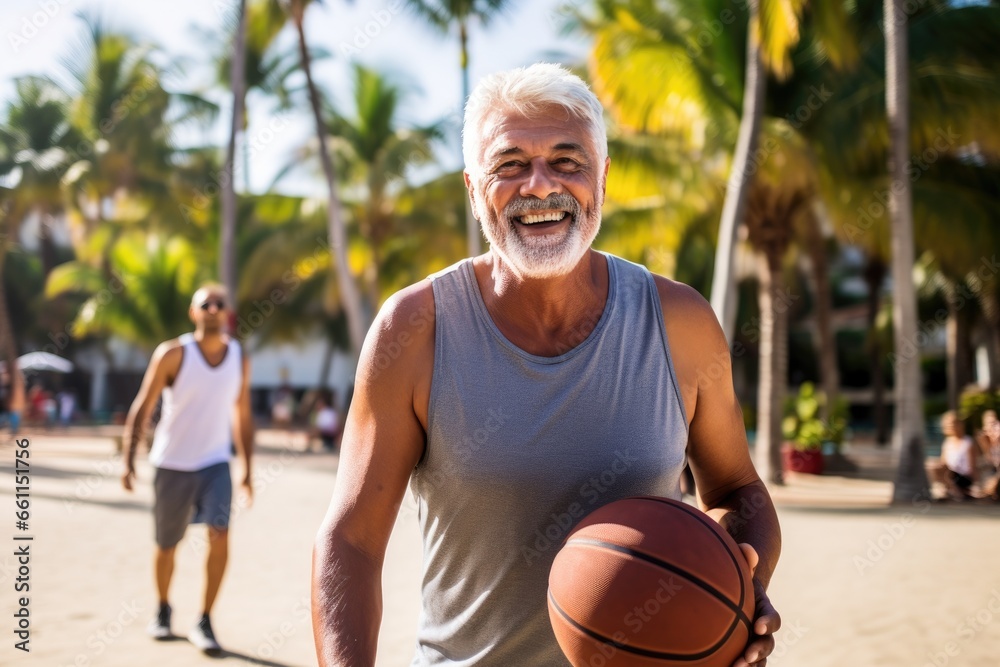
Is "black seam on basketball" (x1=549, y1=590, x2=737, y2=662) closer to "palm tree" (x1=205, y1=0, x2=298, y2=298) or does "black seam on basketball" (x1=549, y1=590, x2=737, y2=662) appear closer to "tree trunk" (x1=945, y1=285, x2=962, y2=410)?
"palm tree" (x1=205, y1=0, x2=298, y2=298)

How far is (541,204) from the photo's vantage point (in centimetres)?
208

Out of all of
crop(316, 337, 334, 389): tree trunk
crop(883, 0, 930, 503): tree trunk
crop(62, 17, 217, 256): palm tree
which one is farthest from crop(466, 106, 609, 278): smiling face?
crop(316, 337, 334, 389): tree trunk

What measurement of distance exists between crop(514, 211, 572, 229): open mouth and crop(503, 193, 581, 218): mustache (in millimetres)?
13

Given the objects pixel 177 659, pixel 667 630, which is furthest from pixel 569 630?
pixel 177 659

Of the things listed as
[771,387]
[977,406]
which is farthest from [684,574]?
[977,406]

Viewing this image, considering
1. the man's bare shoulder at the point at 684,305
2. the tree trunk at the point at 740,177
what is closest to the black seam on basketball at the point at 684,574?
the man's bare shoulder at the point at 684,305

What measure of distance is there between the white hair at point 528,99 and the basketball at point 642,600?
32.9 inches

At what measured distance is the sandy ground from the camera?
242 inches

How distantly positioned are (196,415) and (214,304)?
778 mm

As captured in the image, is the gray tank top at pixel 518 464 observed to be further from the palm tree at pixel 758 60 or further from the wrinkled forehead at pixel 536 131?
the palm tree at pixel 758 60

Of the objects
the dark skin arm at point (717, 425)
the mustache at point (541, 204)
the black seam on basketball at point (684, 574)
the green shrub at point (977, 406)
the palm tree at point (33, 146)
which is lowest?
the green shrub at point (977, 406)

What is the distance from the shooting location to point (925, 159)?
18.0m

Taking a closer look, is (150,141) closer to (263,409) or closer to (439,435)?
(263,409)

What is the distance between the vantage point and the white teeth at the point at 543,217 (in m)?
2.09
